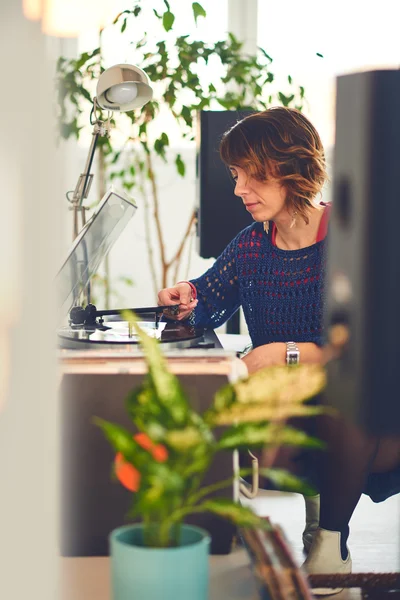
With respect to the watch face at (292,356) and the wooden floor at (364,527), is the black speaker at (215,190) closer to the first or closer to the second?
the wooden floor at (364,527)

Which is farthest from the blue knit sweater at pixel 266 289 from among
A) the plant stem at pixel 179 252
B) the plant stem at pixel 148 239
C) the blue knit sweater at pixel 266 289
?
the plant stem at pixel 148 239

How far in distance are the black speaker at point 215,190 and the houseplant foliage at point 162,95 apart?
40cm

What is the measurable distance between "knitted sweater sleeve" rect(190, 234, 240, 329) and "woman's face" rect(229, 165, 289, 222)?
0.17m

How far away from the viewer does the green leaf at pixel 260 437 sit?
2.22 ft

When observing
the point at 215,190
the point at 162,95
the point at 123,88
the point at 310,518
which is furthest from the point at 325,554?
the point at 162,95

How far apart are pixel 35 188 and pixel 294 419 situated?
0.88 metres

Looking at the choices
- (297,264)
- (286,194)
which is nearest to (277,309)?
(297,264)

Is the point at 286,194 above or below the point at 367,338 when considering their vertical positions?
above

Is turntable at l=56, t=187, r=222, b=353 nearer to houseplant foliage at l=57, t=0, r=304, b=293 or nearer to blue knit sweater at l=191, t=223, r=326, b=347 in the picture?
blue knit sweater at l=191, t=223, r=326, b=347

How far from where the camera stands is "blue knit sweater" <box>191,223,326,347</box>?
5.52 ft

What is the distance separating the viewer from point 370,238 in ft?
1.99

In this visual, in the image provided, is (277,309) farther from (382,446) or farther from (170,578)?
(170,578)

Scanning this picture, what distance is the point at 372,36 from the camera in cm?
337

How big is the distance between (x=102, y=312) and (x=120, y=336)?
0.23m
